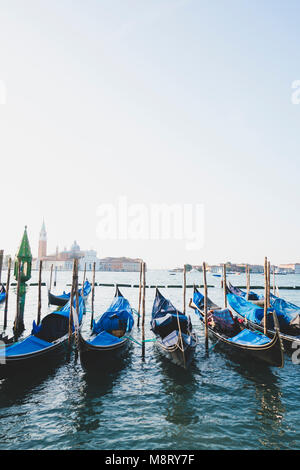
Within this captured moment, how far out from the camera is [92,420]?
6.76m

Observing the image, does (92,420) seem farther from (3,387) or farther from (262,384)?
(262,384)

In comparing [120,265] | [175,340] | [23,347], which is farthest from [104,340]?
[120,265]

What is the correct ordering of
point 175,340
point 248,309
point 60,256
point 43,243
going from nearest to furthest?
point 175,340 < point 248,309 < point 43,243 < point 60,256

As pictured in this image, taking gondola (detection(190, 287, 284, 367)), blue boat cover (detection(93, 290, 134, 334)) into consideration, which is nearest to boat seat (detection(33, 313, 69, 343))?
blue boat cover (detection(93, 290, 134, 334))

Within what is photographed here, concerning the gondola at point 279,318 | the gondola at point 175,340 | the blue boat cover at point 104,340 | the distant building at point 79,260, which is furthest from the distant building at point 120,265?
the blue boat cover at point 104,340

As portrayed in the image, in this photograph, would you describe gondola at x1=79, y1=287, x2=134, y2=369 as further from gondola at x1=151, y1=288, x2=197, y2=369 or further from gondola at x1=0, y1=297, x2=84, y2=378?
gondola at x1=151, y1=288, x2=197, y2=369

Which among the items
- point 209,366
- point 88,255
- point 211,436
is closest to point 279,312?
point 209,366

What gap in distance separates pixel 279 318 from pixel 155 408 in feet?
28.0

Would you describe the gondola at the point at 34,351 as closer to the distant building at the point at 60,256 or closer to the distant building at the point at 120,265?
the distant building at the point at 60,256

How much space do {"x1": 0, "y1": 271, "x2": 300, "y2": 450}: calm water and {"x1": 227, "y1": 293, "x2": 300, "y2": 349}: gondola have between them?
1.70 m

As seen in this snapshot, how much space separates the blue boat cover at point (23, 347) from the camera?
8.52m

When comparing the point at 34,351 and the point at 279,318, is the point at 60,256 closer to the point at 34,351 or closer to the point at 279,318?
the point at 279,318

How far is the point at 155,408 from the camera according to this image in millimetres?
7379
